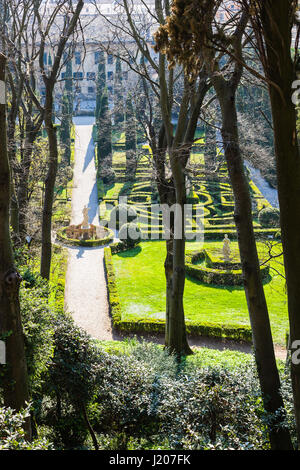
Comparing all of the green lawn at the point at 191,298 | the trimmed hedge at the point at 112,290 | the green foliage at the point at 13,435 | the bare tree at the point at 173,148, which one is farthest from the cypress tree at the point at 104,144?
the green foliage at the point at 13,435

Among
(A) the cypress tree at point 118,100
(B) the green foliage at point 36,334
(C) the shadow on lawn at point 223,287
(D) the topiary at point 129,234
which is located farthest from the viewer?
(D) the topiary at point 129,234

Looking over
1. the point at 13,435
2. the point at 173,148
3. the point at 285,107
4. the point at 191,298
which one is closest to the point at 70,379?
the point at 13,435

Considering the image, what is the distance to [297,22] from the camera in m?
4.30

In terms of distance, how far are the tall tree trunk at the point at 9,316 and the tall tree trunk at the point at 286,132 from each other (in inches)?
113

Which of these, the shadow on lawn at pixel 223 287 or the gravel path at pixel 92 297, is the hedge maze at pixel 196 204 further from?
the shadow on lawn at pixel 223 287

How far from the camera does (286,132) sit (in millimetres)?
4094

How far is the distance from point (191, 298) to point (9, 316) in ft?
34.6

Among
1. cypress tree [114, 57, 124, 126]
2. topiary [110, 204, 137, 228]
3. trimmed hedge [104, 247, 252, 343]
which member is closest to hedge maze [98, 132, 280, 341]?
trimmed hedge [104, 247, 252, 343]

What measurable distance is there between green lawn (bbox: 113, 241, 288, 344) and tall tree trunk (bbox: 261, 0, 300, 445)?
824cm

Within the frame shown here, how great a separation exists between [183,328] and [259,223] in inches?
585

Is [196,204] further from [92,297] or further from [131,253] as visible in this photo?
[92,297]

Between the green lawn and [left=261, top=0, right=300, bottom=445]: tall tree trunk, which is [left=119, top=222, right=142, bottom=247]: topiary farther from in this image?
[left=261, top=0, right=300, bottom=445]: tall tree trunk

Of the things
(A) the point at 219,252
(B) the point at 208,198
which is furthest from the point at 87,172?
(A) the point at 219,252

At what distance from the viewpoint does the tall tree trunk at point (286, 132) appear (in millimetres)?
3980
